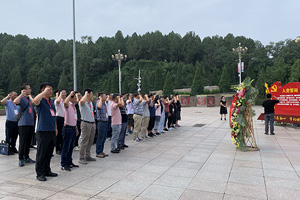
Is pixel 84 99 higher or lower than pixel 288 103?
higher

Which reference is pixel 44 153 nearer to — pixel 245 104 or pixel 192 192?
pixel 192 192

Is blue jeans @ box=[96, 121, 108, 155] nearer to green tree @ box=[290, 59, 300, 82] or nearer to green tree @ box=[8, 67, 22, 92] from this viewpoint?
green tree @ box=[290, 59, 300, 82]

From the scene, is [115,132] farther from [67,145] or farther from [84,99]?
[67,145]

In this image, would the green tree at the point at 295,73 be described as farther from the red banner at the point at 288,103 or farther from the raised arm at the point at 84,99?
the raised arm at the point at 84,99

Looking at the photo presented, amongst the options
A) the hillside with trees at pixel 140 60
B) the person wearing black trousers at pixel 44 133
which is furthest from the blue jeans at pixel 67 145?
the hillside with trees at pixel 140 60

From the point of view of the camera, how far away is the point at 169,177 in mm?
4578

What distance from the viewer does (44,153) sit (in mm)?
4422

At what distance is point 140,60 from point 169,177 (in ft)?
254

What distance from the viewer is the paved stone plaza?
148 inches

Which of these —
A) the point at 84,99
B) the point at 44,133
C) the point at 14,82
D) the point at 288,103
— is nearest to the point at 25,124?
the point at 44,133

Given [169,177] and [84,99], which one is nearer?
[169,177]

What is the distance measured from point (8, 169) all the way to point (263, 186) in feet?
16.7

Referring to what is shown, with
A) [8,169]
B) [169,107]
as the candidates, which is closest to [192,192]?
[8,169]

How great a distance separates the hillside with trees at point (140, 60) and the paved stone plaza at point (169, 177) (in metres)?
Result: 42.9
